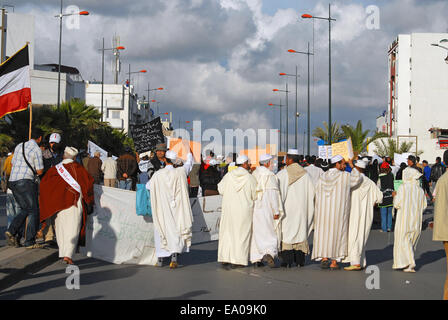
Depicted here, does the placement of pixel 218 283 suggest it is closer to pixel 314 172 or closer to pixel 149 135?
pixel 314 172

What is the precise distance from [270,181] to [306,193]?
735mm

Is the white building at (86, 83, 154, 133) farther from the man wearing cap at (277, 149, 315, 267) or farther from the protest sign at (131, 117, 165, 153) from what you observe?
the man wearing cap at (277, 149, 315, 267)

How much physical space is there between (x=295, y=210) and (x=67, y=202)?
3527 mm

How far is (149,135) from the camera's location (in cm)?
2284

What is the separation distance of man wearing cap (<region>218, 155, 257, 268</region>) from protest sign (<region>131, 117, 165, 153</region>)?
12.2 meters

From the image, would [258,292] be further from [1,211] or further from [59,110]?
[59,110]

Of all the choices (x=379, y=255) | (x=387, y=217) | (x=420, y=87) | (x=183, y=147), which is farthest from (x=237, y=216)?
(x=420, y=87)

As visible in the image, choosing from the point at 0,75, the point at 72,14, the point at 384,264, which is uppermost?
the point at 72,14

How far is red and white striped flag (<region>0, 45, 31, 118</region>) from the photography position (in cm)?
1210

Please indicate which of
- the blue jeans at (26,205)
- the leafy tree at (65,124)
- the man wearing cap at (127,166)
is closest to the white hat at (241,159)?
the blue jeans at (26,205)

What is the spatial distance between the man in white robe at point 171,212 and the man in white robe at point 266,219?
102cm

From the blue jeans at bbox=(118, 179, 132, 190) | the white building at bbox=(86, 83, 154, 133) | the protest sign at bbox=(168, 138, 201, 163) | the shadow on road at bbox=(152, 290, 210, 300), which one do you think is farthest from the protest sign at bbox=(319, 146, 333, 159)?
the white building at bbox=(86, 83, 154, 133)
